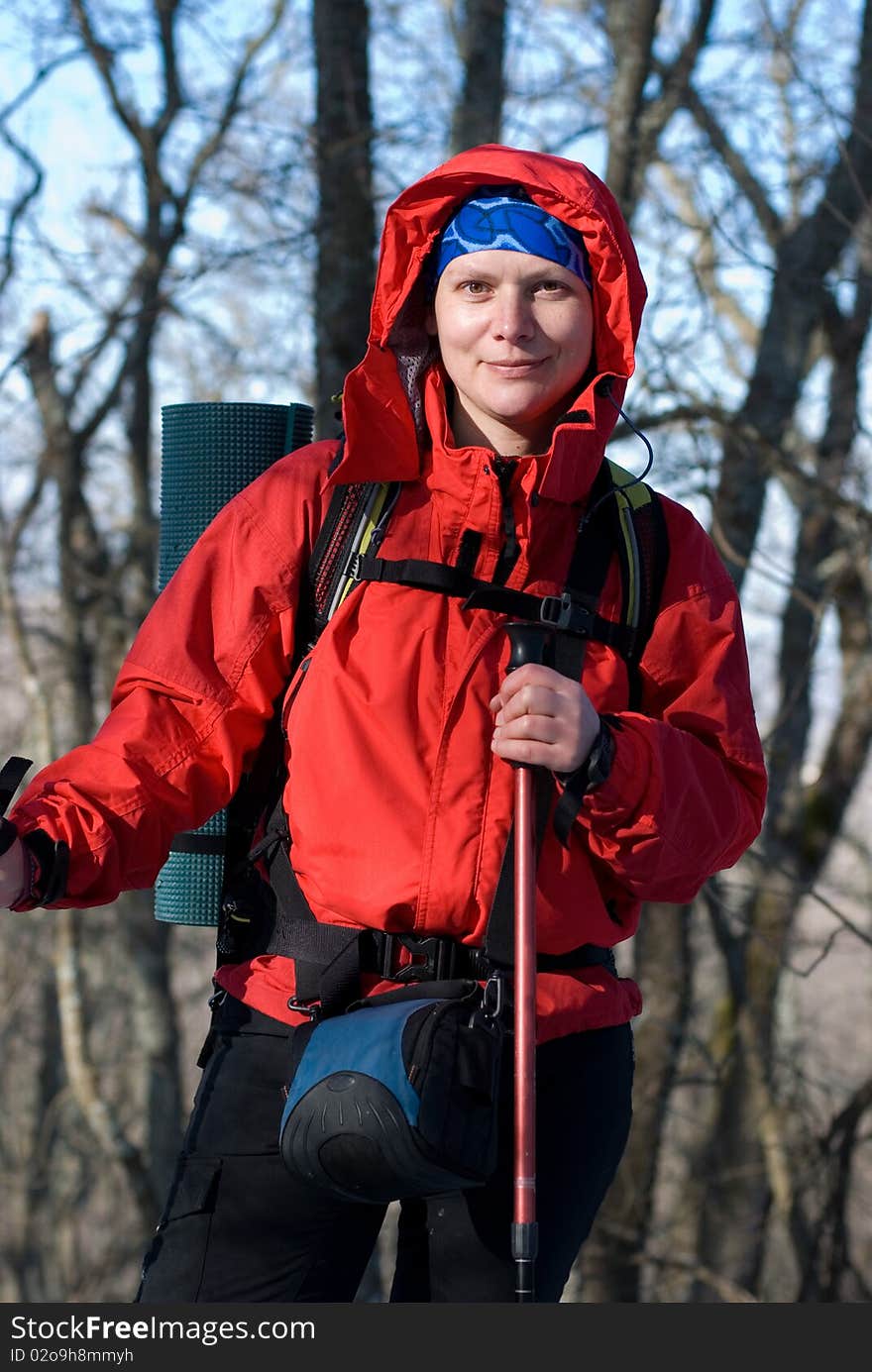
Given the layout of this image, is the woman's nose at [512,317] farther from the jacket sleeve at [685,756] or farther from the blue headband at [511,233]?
the jacket sleeve at [685,756]

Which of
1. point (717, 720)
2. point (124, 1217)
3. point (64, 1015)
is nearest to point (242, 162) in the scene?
point (64, 1015)

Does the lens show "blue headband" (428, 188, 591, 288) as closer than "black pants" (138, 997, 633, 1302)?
No

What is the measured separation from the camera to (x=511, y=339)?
7.92ft

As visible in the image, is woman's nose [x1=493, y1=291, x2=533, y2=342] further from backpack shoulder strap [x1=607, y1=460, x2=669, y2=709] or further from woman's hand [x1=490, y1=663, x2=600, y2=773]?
woman's hand [x1=490, y1=663, x2=600, y2=773]

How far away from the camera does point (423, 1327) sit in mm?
2145

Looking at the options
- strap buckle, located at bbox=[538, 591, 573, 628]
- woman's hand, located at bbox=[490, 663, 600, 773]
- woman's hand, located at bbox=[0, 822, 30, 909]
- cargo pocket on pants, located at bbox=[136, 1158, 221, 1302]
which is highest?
strap buckle, located at bbox=[538, 591, 573, 628]

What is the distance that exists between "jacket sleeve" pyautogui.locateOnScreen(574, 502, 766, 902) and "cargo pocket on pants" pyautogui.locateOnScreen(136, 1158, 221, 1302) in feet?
2.54

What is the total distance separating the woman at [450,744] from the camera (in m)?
2.18

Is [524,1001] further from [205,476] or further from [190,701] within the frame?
[205,476]

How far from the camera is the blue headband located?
2.47m

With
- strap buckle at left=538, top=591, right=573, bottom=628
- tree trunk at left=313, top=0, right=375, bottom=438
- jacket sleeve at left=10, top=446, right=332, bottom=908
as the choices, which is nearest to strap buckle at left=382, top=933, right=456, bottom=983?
jacket sleeve at left=10, top=446, right=332, bottom=908

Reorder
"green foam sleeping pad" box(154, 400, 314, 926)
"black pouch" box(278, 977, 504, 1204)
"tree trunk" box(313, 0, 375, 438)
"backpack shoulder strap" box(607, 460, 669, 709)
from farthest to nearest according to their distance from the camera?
"tree trunk" box(313, 0, 375, 438) < "green foam sleeping pad" box(154, 400, 314, 926) < "backpack shoulder strap" box(607, 460, 669, 709) < "black pouch" box(278, 977, 504, 1204)

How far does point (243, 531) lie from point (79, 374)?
27.5 feet

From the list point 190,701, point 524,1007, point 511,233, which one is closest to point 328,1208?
point 524,1007
